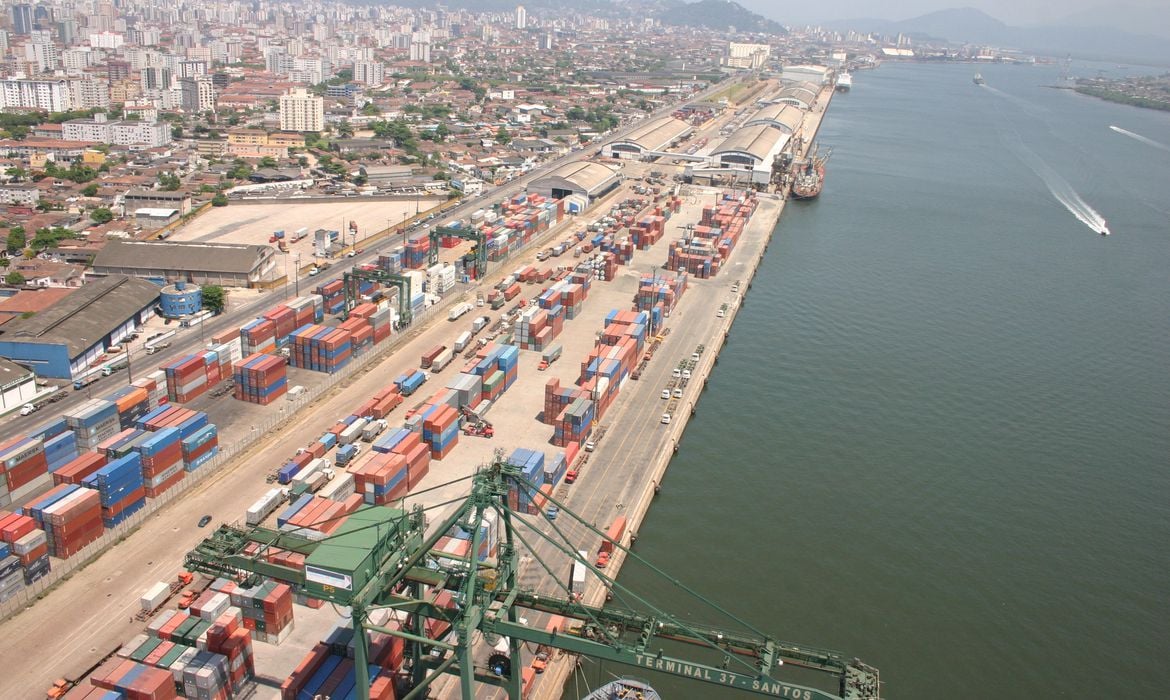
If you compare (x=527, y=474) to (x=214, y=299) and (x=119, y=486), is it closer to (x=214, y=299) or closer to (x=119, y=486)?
(x=119, y=486)

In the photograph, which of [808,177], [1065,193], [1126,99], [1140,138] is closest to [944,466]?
[808,177]

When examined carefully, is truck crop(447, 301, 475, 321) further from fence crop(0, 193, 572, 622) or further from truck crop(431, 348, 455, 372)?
truck crop(431, 348, 455, 372)

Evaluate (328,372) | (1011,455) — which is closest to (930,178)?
(1011,455)

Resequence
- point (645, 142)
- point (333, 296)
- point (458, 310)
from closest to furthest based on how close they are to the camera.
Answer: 1. point (333, 296)
2. point (458, 310)
3. point (645, 142)

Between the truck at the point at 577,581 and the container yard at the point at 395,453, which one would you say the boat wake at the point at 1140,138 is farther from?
the truck at the point at 577,581

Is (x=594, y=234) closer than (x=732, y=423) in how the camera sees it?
No

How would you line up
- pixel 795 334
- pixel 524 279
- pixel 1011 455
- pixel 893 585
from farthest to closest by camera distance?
pixel 524 279 → pixel 795 334 → pixel 1011 455 → pixel 893 585

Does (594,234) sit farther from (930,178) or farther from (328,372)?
(930,178)
